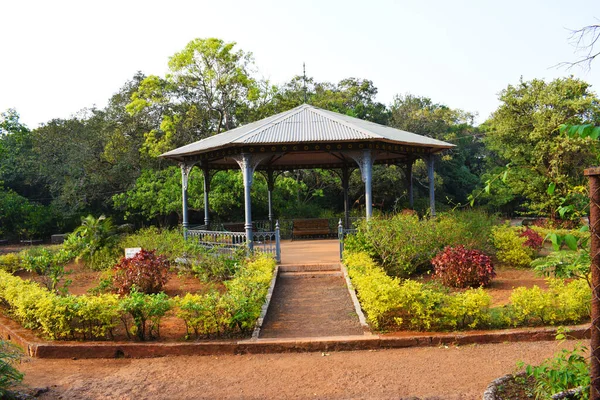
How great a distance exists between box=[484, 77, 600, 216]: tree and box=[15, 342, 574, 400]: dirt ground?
1684 cm

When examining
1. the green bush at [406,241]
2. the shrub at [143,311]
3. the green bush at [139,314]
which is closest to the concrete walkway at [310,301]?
the green bush at [139,314]

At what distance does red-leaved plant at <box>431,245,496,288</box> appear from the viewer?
9828 millimetres

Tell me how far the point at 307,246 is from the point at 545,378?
1166cm

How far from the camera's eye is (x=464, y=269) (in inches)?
388

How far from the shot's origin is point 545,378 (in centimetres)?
409

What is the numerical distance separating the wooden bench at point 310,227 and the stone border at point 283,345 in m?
11.4

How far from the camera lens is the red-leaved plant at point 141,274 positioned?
32.2ft

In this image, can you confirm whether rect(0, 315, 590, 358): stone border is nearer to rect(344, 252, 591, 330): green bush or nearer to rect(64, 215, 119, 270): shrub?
rect(344, 252, 591, 330): green bush

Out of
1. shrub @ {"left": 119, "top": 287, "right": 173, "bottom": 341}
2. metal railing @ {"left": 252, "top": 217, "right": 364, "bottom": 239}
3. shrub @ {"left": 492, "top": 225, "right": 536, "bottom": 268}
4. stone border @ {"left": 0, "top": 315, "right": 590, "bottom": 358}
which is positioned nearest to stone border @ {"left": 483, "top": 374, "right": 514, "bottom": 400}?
stone border @ {"left": 0, "top": 315, "right": 590, "bottom": 358}

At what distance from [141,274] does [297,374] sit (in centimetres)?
528

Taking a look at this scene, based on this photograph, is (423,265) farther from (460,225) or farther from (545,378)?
(545,378)

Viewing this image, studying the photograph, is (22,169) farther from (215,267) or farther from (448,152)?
(448,152)

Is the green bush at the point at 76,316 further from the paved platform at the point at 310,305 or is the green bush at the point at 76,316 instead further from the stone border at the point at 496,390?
the stone border at the point at 496,390

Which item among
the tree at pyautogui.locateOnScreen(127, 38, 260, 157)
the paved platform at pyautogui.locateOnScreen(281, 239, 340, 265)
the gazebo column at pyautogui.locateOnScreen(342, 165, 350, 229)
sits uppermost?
the tree at pyautogui.locateOnScreen(127, 38, 260, 157)
